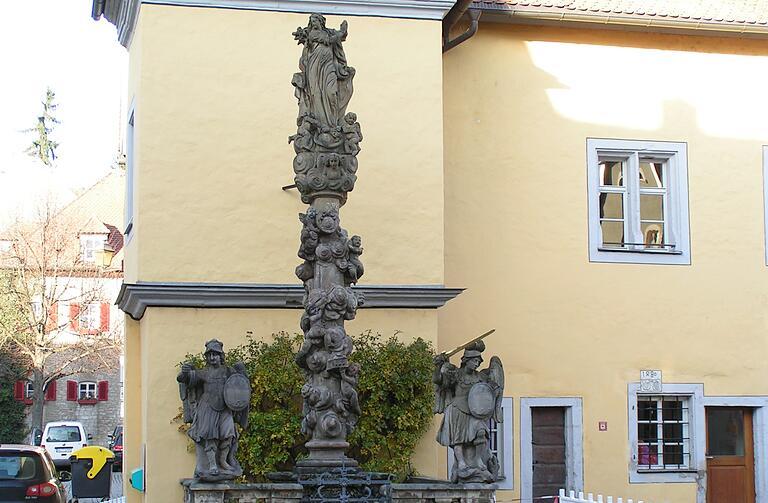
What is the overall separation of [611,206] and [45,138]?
175 feet

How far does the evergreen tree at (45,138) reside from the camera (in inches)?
2613

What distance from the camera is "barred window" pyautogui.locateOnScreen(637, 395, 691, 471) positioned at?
1736 centimetres

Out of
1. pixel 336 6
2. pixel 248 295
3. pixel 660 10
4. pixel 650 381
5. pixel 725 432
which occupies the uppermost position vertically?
pixel 660 10

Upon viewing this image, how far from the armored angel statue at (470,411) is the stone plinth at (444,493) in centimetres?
14

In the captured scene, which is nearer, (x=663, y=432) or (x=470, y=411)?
(x=470, y=411)

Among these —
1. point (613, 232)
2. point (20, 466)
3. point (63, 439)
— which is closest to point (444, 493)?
point (613, 232)

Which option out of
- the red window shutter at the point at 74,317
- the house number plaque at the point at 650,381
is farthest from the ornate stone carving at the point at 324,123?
the red window shutter at the point at 74,317

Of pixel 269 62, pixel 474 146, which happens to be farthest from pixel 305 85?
pixel 474 146

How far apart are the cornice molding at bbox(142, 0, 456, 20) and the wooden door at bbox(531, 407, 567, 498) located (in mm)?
5282

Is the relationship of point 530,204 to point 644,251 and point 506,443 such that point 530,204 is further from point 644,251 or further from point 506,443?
point 506,443

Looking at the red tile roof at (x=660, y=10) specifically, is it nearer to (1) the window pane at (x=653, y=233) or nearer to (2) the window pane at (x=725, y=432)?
(1) the window pane at (x=653, y=233)

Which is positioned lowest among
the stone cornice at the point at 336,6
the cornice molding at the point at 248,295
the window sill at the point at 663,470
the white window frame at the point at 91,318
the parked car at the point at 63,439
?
the parked car at the point at 63,439

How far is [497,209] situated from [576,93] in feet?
6.27

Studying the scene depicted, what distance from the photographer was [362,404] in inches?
581
